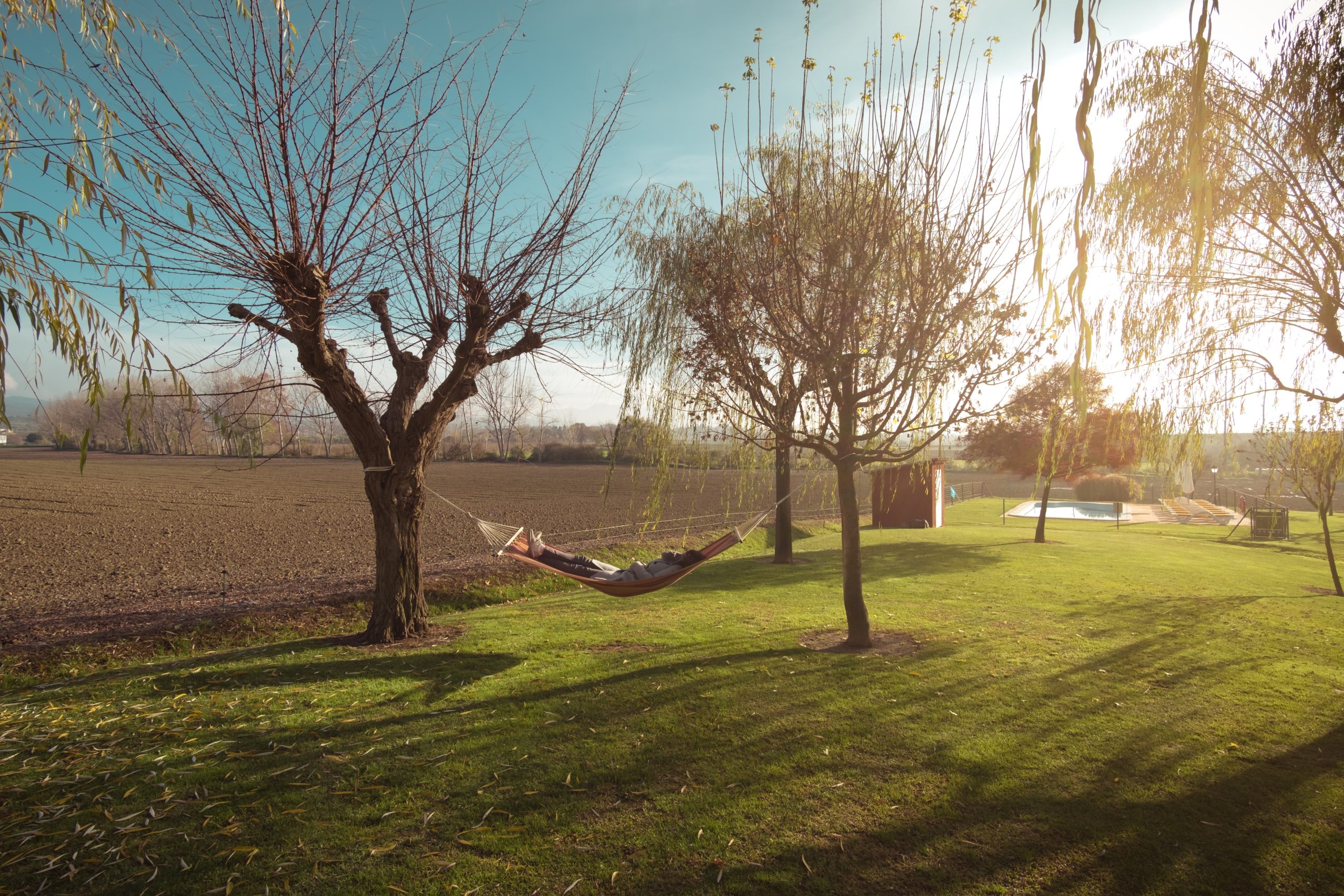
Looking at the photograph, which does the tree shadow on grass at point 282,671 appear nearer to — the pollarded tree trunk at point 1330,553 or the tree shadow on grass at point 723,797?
the tree shadow on grass at point 723,797

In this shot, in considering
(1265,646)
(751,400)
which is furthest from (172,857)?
(1265,646)

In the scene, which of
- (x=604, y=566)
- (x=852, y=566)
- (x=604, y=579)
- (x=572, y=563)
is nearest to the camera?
(x=852, y=566)

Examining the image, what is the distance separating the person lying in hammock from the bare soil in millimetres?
2307

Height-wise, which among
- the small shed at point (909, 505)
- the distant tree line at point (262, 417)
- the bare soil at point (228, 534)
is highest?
the distant tree line at point (262, 417)

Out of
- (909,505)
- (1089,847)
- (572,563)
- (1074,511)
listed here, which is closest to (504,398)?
(572,563)

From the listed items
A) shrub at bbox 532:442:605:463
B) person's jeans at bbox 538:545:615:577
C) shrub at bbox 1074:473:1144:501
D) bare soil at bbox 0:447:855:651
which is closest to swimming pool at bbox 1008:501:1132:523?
shrub at bbox 1074:473:1144:501

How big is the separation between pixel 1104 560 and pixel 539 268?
948 cm

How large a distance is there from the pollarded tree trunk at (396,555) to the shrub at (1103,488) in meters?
29.5

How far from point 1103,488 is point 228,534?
32.1 meters

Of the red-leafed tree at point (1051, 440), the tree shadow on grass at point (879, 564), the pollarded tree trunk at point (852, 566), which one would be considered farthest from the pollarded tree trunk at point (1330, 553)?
the pollarded tree trunk at point (852, 566)

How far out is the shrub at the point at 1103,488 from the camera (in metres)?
28.1

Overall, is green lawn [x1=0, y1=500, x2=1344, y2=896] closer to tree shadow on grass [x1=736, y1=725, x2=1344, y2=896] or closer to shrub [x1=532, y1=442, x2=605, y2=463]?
tree shadow on grass [x1=736, y1=725, x2=1344, y2=896]

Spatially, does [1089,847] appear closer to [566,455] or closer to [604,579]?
[604,579]

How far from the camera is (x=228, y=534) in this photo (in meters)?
11.9
